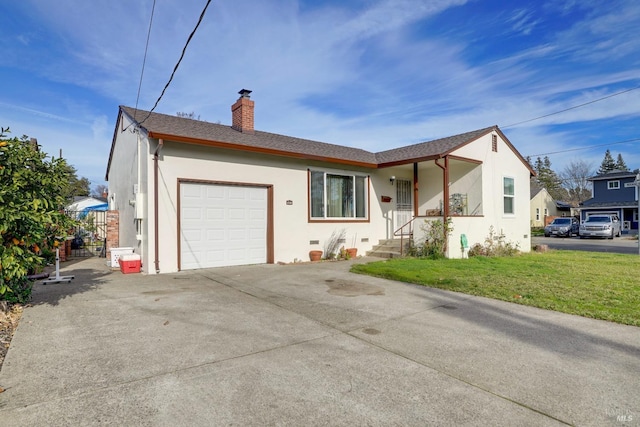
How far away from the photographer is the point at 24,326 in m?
4.24

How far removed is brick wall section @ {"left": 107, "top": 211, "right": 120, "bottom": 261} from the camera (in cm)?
1112

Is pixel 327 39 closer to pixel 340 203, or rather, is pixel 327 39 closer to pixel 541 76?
pixel 340 203

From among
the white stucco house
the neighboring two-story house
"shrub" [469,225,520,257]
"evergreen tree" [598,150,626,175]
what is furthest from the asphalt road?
"evergreen tree" [598,150,626,175]

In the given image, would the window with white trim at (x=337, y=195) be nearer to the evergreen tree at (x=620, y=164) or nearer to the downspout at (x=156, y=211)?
the downspout at (x=156, y=211)

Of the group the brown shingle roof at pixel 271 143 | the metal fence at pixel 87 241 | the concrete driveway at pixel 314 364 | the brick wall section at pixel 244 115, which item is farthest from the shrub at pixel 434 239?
the metal fence at pixel 87 241

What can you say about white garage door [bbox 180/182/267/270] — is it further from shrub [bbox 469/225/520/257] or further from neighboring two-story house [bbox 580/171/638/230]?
neighboring two-story house [bbox 580/171/638/230]

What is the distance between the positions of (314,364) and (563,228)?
29.4 metres

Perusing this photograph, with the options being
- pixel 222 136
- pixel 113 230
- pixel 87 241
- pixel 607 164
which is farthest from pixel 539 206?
pixel 87 241

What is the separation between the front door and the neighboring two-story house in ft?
92.4

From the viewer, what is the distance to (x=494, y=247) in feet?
40.1

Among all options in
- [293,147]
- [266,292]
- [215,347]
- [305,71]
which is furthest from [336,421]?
[305,71]

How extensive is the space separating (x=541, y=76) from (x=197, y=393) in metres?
Answer: 18.0

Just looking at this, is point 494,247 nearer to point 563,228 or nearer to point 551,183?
point 563,228

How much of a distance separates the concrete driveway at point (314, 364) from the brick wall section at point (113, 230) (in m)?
6.00
